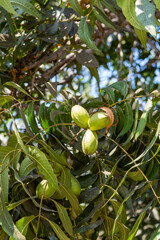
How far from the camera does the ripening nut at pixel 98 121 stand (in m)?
1.13

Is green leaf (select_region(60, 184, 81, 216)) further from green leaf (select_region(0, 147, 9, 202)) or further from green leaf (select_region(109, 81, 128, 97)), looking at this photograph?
green leaf (select_region(109, 81, 128, 97))

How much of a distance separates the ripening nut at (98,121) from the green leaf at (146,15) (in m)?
0.36

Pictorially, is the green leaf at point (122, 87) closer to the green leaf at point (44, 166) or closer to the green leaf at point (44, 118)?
the green leaf at point (44, 118)

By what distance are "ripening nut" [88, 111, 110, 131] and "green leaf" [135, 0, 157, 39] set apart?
1.18ft

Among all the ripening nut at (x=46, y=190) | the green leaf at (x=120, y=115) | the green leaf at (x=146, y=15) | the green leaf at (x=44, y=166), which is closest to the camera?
the green leaf at (x=146, y=15)

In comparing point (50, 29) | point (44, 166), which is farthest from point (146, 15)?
point (50, 29)

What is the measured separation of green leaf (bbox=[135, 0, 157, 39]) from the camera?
0.87 metres

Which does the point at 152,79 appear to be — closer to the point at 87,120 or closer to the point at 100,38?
the point at 100,38

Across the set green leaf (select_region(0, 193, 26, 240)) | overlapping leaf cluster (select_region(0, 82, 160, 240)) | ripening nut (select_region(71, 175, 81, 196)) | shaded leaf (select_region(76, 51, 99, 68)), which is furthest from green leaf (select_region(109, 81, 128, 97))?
green leaf (select_region(0, 193, 26, 240))

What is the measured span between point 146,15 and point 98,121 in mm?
379

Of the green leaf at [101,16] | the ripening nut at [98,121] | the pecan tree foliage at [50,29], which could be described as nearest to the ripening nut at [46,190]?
the ripening nut at [98,121]

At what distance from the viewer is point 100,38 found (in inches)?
99.3

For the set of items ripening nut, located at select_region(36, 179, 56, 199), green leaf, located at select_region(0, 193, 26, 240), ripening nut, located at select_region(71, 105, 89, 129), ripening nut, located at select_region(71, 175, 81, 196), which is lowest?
ripening nut, located at select_region(71, 175, 81, 196)

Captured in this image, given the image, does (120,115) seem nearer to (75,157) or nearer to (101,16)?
(75,157)
